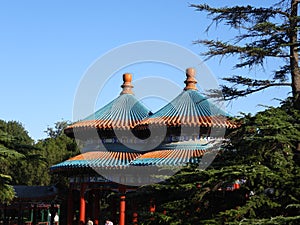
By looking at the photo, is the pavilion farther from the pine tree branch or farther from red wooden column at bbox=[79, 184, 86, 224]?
the pine tree branch

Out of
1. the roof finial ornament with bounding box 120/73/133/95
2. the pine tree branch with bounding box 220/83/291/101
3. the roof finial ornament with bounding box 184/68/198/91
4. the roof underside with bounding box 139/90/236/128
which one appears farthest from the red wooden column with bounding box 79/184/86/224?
the pine tree branch with bounding box 220/83/291/101

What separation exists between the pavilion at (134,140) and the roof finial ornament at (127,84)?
0.83 metres

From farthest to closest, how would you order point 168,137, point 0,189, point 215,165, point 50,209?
point 50,209, point 168,137, point 0,189, point 215,165

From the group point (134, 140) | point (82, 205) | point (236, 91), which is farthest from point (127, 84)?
point (236, 91)

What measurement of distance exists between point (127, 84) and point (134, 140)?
3394 millimetres

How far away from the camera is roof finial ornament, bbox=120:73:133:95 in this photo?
21750mm

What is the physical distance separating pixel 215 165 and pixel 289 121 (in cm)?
152

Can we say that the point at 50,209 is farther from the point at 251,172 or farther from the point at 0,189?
the point at 251,172

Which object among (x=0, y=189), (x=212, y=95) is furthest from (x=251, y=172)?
(x=0, y=189)

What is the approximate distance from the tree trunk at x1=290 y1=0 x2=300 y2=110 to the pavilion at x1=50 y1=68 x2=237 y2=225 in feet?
22.5

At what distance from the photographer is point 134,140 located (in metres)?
19.4

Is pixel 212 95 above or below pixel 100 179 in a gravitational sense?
above

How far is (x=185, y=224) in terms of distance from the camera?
28.3 feet

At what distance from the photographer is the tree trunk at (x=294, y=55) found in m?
9.48
